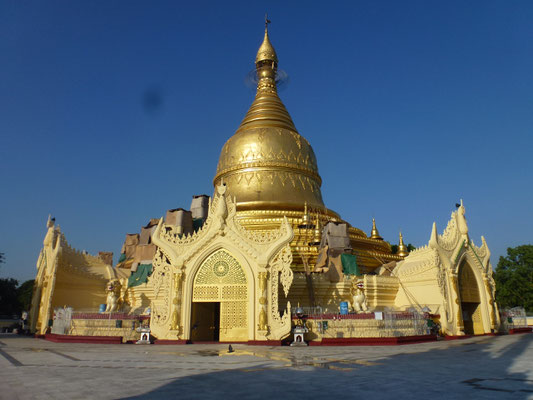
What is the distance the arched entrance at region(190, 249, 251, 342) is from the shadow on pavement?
254 inches

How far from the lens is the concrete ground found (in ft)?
19.9

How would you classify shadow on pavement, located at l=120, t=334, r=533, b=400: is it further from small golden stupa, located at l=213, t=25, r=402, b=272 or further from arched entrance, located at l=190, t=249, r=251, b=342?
small golden stupa, located at l=213, t=25, r=402, b=272

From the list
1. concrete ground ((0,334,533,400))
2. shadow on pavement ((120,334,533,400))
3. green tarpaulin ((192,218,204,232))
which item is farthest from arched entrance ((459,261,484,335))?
green tarpaulin ((192,218,204,232))

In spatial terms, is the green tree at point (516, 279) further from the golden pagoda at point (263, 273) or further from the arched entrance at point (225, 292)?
the arched entrance at point (225, 292)

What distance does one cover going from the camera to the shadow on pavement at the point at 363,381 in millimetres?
6012

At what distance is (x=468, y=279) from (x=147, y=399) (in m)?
20.2

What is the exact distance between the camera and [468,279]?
70.7 feet

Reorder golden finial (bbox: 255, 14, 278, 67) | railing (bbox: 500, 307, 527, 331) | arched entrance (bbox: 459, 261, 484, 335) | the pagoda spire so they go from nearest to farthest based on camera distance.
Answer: arched entrance (bbox: 459, 261, 484, 335), railing (bbox: 500, 307, 527, 331), the pagoda spire, golden finial (bbox: 255, 14, 278, 67)

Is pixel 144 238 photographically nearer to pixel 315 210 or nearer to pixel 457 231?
pixel 315 210

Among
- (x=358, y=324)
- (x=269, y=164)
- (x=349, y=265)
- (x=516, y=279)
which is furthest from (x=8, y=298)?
(x=516, y=279)

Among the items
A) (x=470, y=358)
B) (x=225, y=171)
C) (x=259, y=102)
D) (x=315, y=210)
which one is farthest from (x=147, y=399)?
(x=259, y=102)

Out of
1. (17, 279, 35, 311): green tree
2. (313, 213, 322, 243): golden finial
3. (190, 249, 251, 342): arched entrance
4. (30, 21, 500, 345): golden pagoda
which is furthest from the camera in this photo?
(17, 279, 35, 311): green tree

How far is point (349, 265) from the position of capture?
73.3ft

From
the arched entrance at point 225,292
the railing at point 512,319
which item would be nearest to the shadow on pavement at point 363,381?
the arched entrance at point 225,292
